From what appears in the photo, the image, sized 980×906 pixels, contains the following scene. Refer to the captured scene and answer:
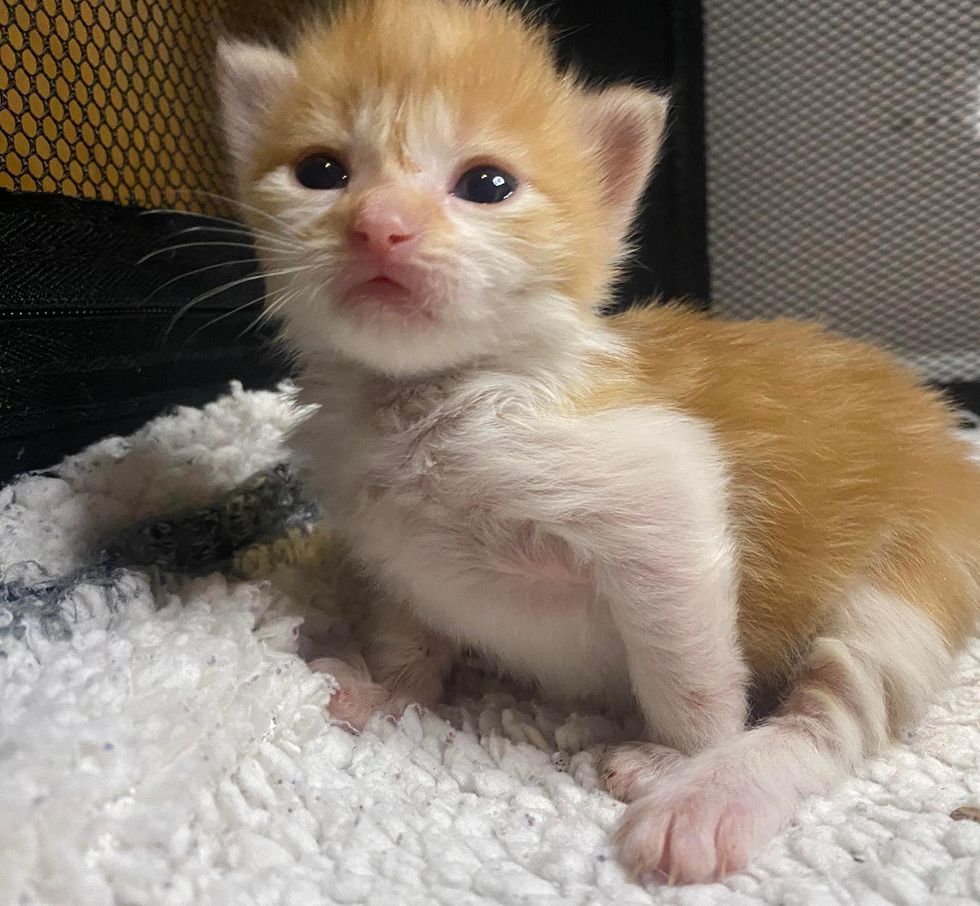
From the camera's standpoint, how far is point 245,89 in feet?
3.43

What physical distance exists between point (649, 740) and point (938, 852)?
284 mm

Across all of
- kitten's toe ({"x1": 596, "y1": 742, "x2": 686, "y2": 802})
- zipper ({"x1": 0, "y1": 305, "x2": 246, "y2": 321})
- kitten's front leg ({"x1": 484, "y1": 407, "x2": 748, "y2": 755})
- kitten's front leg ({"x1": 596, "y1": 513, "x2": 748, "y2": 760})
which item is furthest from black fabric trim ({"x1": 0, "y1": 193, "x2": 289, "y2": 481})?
kitten's toe ({"x1": 596, "y1": 742, "x2": 686, "y2": 802})

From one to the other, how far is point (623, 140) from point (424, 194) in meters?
0.32

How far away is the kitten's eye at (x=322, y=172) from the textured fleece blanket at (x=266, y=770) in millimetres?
465

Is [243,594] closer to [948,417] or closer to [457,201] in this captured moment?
[457,201]

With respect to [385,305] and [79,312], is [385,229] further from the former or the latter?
[79,312]

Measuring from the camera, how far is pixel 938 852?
73 cm

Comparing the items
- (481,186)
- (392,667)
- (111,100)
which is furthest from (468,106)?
(111,100)

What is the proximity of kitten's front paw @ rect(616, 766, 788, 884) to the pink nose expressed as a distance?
0.54 metres

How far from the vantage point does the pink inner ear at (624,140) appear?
1.03m

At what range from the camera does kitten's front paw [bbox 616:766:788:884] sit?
72 centimetres

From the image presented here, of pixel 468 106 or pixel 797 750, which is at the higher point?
pixel 468 106

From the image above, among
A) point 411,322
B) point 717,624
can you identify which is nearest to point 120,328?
point 411,322

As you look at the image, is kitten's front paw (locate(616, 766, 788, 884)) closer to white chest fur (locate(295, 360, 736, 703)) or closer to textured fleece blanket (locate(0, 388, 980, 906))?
textured fleece blanket (locate(0, 388, 980, 906))
